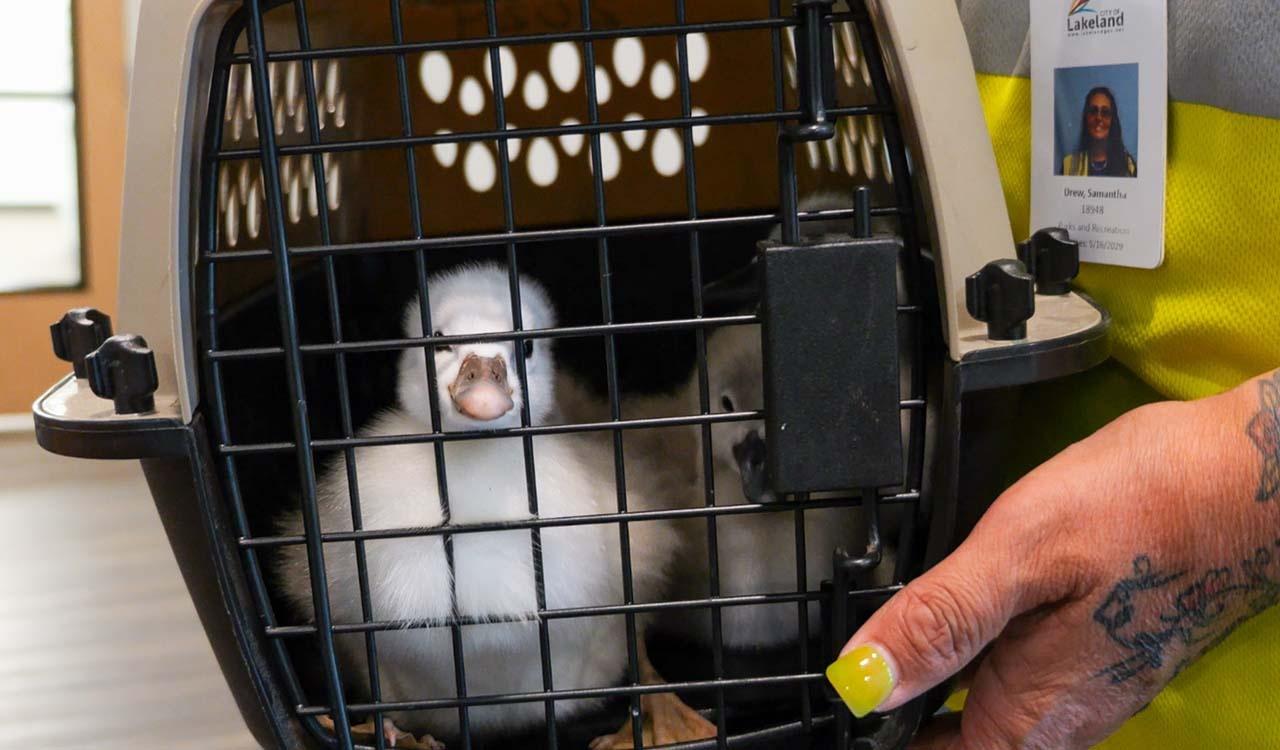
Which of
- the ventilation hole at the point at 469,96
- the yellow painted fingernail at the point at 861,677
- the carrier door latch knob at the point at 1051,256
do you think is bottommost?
the yellow painted fingernail at the point at 861,677

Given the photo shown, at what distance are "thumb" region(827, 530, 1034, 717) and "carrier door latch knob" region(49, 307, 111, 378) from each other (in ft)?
1.42

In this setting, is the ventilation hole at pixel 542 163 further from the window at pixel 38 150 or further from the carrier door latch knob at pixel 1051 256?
the window at pixel 38 150

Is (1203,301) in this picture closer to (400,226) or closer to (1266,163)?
(1266,163)

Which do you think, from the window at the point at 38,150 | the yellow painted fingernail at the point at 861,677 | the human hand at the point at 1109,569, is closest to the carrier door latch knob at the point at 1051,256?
the human hand at the point at 1109,569

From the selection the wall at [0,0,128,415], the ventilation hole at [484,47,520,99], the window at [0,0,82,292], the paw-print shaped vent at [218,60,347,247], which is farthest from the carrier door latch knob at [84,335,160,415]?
the window at [0,0,82,292]

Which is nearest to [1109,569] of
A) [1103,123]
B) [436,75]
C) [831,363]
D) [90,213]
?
[831,363]

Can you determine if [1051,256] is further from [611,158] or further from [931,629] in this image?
[611,158]

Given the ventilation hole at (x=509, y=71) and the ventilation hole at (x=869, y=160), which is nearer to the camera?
the ventilation hole at (x=869, y=160)

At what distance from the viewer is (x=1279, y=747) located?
0.60 metres

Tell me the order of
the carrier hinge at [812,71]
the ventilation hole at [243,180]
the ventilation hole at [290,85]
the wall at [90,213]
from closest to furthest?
the carrier hinge at [812,71] → the ventilation hole at [243,180] → the ventilation hole at [290,85] → the wall at [90,213]

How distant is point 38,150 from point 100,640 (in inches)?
86.6

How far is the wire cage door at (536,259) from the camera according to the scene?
559 mm

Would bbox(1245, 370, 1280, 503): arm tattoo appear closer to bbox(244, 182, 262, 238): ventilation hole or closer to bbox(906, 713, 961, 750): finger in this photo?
bbox(906, 713, 961, 750): finger

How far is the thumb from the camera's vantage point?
0.53m
